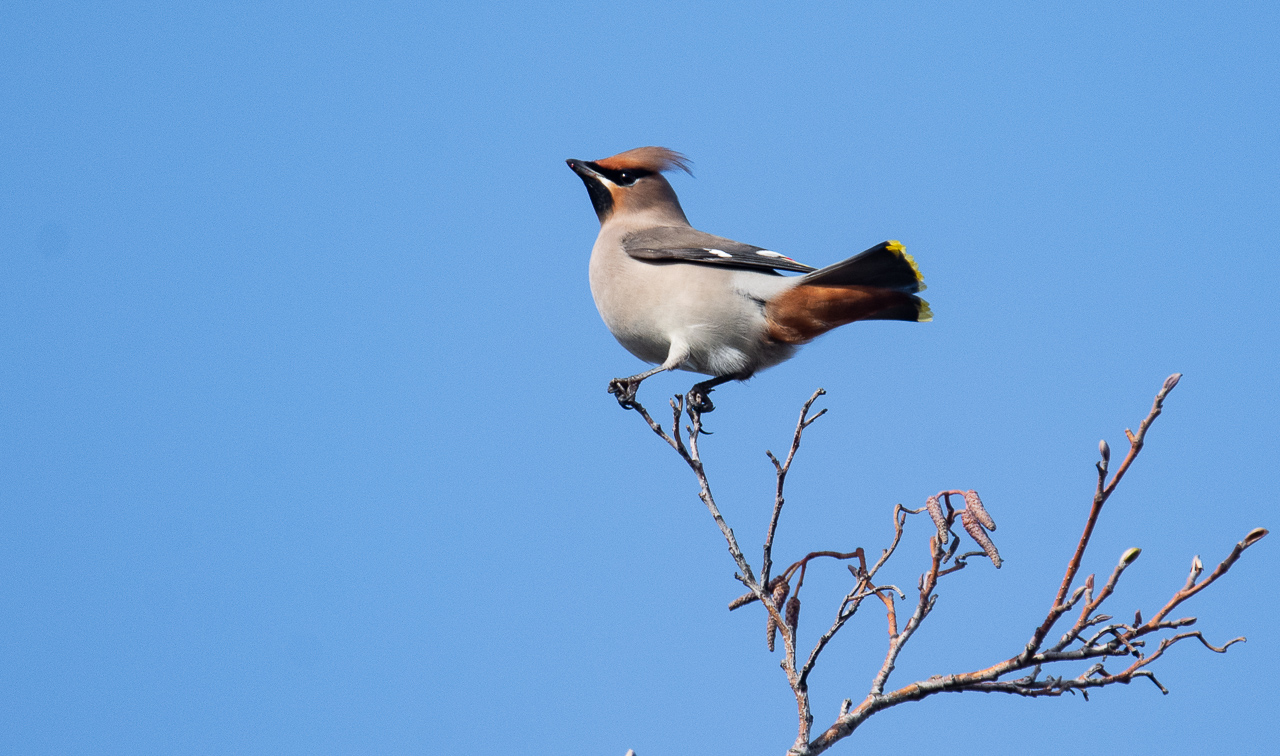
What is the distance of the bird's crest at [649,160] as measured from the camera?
592 cm

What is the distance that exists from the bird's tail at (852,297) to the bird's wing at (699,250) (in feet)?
0.46

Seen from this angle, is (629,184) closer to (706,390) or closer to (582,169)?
(582,169)

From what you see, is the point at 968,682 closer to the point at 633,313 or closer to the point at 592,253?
the point at 633,313

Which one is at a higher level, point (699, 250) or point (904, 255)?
point (699, 250)

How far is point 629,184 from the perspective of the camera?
589cm

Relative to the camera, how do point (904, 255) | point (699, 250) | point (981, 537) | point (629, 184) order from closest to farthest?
point (981, 537) < point (904, 255) < point (699, 250) < point (629, 184)

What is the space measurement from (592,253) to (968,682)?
358 centimetres

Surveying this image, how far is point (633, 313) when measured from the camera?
16.2 ft

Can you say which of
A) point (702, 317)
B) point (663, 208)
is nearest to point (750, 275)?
→ point (702, 317)

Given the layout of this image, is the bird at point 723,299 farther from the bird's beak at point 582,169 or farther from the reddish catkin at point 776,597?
the reddish catkin at point 776,597

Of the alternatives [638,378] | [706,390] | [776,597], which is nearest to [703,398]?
[706,390]

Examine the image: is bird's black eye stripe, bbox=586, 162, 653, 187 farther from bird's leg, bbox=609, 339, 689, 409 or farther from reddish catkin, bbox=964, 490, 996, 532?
reddish catkin, bbox=964, 490, 996, 532

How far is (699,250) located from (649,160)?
43.4 inches

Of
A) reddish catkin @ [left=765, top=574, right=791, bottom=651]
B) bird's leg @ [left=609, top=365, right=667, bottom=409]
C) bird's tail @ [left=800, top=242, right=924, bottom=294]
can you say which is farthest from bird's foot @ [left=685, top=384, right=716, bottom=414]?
reddish catkin @ [left=765, top=574, right=791, bottom=651]
